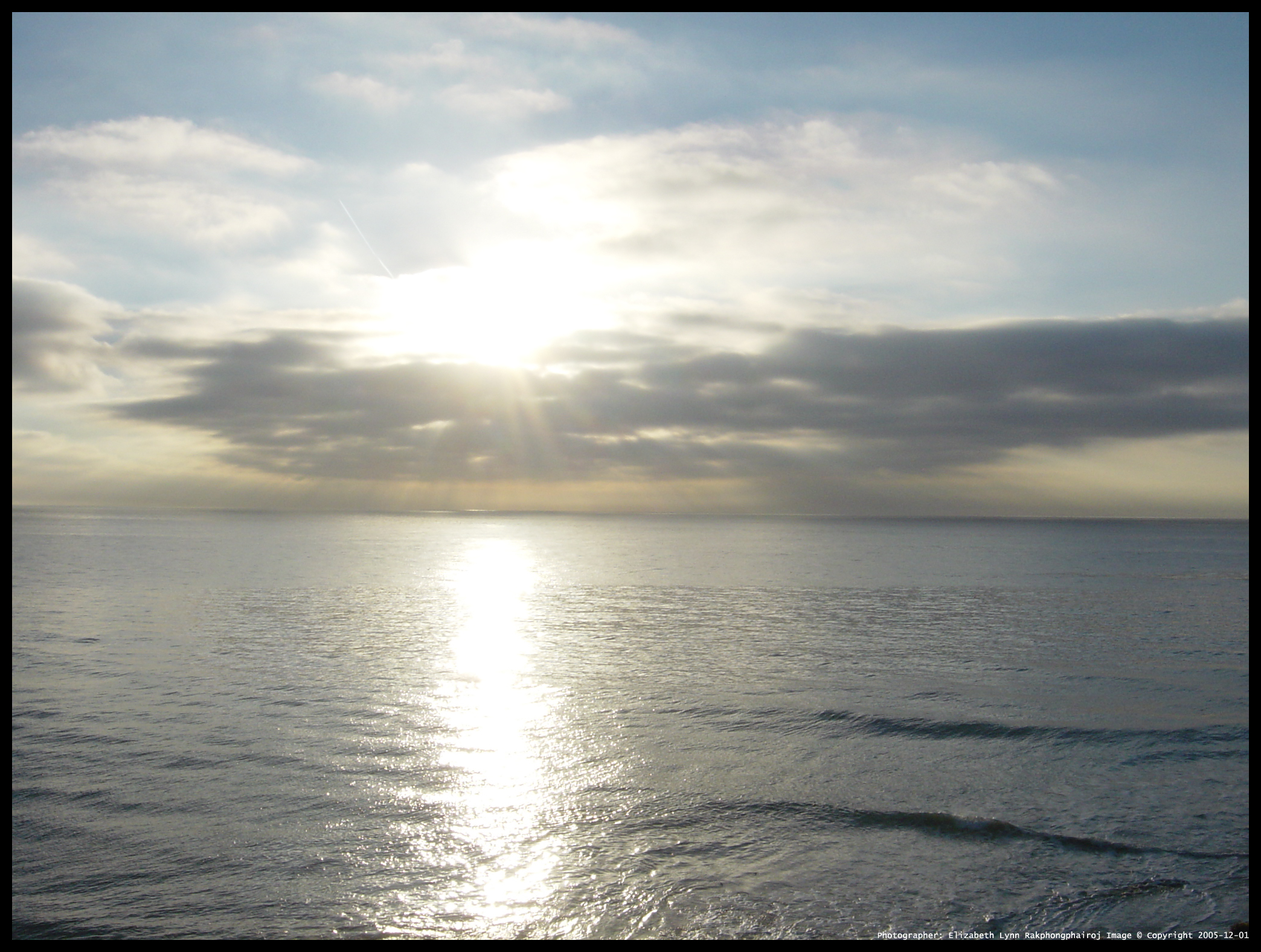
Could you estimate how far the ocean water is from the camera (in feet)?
33.2

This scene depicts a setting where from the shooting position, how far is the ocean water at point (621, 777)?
1013 cm

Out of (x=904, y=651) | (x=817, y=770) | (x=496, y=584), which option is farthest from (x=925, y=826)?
(x=496, y=584)

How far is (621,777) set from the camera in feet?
48.0

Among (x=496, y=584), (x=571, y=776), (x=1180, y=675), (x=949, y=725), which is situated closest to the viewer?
(x=571, y=776)

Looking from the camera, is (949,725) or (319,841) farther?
(949,725)

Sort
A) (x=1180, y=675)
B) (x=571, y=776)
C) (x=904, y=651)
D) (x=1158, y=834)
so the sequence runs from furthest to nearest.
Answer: (x=904, y=651) < (x=1180, y=675) < (x=571, y=776) < (x=1158, y=834)

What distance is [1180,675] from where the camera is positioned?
24719 millimetres

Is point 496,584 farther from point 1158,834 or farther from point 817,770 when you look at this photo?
point 1158,834
